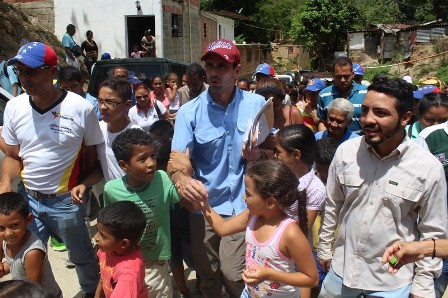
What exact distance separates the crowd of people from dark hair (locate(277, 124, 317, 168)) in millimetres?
10

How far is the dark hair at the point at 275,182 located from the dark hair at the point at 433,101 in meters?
2.08

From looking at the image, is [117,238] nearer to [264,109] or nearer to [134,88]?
[264,109]

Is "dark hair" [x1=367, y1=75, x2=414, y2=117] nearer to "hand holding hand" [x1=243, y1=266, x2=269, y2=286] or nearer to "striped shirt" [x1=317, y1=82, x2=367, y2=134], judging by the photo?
"hand holding hand" [x1=243, y1=266, x2=269, y2=286]

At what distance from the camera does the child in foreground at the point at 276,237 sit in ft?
7.73

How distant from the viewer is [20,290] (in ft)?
4.71

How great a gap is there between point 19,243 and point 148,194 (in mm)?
872

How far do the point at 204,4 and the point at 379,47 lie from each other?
15.8 m

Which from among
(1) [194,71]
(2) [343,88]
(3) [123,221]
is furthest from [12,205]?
(1) [194,71]

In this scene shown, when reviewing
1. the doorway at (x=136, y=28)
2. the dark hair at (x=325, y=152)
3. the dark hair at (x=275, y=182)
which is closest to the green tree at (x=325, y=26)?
the doorway at (x=136, y=28)

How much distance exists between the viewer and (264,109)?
309 cm

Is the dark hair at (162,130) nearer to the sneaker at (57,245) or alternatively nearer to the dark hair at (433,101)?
the sneaker at (57,245)

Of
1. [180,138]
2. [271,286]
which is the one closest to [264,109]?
[180,138]

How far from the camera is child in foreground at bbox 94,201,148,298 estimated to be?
104 inches

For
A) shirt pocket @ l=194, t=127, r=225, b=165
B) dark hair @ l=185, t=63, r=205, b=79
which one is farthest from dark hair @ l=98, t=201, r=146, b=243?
dark hair @ l=185, t=63, r=205, b=79
